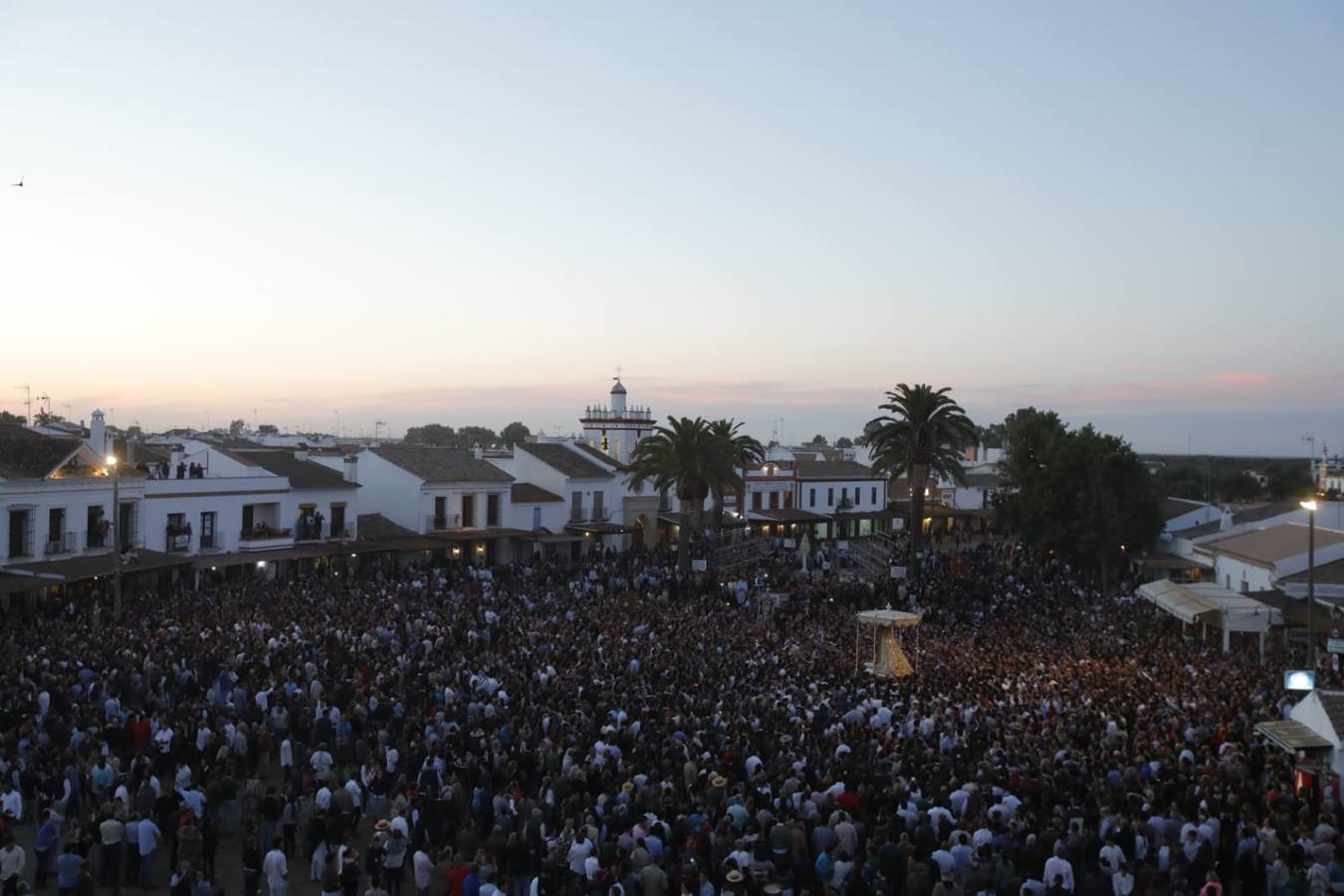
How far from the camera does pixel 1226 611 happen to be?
28.6m

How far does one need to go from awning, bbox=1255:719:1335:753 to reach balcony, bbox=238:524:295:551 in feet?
106

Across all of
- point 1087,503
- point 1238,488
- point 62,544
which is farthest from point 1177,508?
point 1238,488

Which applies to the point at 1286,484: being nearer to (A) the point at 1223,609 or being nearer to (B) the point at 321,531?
(A) the point at 1223,609

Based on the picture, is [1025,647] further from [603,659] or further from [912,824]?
[912,824]

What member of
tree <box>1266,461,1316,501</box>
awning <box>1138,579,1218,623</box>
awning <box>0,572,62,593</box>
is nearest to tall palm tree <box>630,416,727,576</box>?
awning <box>1138,579,1218,623</box>

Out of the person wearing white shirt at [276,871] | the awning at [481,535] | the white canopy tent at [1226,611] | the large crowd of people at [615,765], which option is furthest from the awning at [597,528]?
the person wearing white shirt at [276,871]

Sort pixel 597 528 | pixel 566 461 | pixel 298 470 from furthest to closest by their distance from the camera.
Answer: pixel 566 461 → pixel 597 528 → pixel 298 470

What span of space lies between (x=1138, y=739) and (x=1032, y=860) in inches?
256

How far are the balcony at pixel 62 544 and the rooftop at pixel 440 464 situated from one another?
15.8 m

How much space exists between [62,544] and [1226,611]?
1256 inches

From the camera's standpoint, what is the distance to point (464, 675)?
19.8 metres

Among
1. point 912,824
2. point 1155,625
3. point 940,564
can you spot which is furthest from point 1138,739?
point 940,564

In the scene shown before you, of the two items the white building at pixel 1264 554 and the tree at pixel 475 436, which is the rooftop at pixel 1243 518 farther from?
the tree at pixel 475 436

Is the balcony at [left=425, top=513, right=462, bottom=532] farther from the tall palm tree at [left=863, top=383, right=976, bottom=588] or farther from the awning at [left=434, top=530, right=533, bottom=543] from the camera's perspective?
the tall palm tree at [left=863, top=383, right=976, bottom=588]
